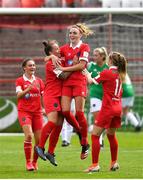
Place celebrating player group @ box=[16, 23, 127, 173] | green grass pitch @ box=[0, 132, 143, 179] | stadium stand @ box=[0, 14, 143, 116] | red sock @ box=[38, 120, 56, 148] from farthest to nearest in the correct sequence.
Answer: stadium stand @ box=[0, 14, 143, 116]
red sock @ box=[38, 120, 56, 148]
celebrating player group @ box=[16, 23, 127, 173]
green grass pitch @ box=[0, 132, 143, 179]

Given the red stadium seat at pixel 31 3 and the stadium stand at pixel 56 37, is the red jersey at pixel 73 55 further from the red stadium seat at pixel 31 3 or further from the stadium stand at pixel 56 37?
the red stadium seat at pixel 31 3

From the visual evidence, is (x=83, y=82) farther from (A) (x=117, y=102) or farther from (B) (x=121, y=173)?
(B) (x=121, y=173)

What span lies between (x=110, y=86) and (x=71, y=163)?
7.33ft

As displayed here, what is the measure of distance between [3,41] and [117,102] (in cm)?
1515

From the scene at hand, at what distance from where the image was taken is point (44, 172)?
12.1 m

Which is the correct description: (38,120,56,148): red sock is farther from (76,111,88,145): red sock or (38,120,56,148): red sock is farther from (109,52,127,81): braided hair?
(109,52,127,81): braided hair

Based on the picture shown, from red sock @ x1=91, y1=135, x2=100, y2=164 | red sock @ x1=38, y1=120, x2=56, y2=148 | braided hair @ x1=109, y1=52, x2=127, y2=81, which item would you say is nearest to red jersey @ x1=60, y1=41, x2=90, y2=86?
braided hair @ x1=109, y1=52, x2=127, y2=81

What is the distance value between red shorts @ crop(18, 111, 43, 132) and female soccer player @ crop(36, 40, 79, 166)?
0.18m

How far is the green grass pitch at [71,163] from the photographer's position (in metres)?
11.5

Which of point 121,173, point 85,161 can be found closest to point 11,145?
point 85,161

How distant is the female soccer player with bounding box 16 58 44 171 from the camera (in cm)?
1245

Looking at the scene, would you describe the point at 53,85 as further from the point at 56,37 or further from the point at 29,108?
the point at 56,37

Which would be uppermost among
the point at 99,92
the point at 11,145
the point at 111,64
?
the point at 111,64

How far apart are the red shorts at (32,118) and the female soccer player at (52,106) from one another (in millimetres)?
179
